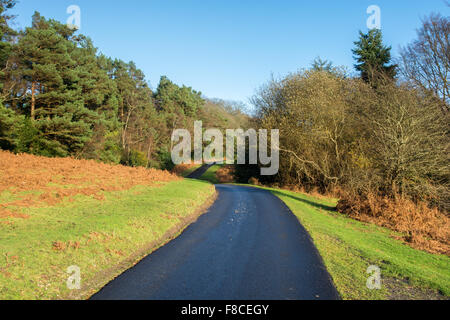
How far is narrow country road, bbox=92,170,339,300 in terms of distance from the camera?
621 centimetres

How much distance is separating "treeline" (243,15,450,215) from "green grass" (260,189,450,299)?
185 inches

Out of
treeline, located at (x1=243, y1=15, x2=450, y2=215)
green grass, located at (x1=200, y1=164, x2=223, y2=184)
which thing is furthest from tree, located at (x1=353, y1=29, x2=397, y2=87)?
green grass, located at (x1=200, y1=164, x2=223, y2=184)

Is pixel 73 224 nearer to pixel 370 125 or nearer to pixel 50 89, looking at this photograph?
pixel 370 125

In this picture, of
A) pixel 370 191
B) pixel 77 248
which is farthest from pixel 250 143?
pixel 77 248

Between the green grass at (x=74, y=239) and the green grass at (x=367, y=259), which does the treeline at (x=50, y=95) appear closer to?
the green grass at (x=74, y=239)

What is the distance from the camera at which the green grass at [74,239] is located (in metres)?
6.21

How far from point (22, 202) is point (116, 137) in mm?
39928

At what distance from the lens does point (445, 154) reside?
1744 centimetres

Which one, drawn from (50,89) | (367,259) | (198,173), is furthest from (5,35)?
(198,173)

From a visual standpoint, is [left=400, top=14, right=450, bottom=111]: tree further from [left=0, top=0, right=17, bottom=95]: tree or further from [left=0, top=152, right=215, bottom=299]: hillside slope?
[left=0, top=0, right=17, bottom=95]: tree

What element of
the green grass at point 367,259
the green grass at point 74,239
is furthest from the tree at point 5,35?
the green grass at point 367,259

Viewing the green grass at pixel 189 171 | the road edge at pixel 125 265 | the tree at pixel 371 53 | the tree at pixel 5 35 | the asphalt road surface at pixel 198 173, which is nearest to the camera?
the road edge at pixel 125 265

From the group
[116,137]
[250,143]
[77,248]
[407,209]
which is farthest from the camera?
[116,137]
